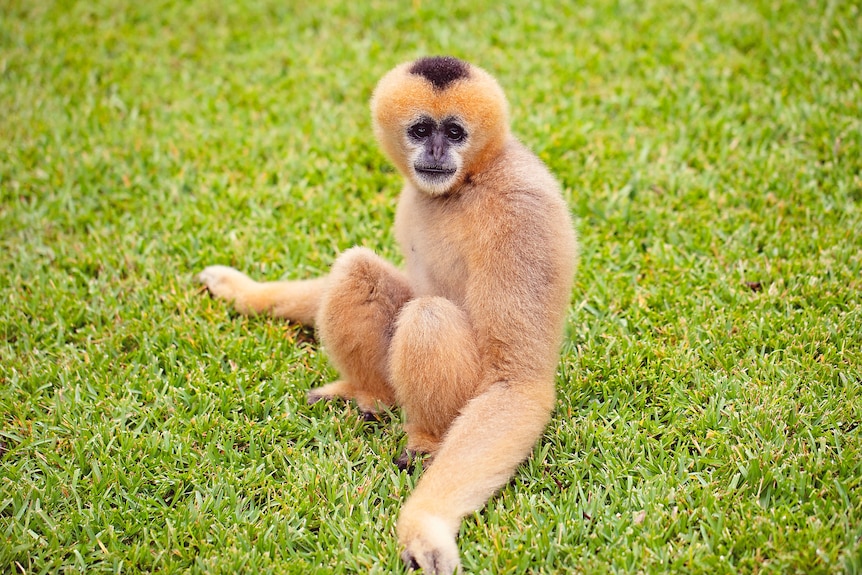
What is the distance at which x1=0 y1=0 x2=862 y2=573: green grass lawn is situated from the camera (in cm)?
374

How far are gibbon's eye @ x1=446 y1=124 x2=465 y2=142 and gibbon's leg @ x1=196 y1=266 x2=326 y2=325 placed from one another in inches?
55.4

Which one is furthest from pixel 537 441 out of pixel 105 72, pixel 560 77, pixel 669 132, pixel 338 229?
pixel 105 72

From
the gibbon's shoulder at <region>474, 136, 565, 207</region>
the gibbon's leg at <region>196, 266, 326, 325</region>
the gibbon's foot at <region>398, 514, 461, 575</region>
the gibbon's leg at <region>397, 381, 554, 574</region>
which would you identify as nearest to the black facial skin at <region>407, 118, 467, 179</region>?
the gibbon's shoulder at <region>474, 136, 565, 207</region>

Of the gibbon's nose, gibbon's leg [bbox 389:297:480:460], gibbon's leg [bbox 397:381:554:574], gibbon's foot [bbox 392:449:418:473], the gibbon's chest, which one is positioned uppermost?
the gibbon's nose

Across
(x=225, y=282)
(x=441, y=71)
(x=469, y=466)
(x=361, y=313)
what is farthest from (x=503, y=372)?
(x=225, y=282)

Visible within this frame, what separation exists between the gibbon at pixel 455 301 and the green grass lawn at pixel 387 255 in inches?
9.1

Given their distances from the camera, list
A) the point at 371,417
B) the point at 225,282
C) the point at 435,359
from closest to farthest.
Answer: the point at 435,359, the point at 371,417, the point at 225,282

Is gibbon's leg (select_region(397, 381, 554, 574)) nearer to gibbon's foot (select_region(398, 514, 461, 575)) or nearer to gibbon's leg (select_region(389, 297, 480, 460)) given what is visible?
gibbon's foot (select_region(398, 514, 461, 575))

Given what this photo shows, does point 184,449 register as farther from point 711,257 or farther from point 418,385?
point 711,257

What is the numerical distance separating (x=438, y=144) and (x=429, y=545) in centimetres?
194

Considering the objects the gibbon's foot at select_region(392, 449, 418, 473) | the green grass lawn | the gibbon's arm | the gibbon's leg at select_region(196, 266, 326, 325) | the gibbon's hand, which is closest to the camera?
the gibbon's arm

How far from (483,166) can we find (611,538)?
1910 mm

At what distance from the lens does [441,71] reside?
13.6 feet

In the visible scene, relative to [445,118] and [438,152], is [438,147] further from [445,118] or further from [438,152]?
[445,118]
